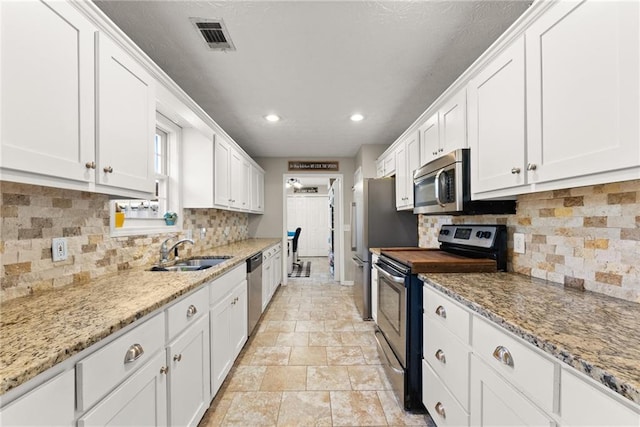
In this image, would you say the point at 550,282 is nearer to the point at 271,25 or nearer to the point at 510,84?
the point at 510,84

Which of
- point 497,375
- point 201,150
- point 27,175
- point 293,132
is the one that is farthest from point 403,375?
point 293,132

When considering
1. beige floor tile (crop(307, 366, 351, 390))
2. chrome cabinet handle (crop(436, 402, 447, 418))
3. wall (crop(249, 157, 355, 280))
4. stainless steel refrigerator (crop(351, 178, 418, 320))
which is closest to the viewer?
chrome cabinet handle (crop(436, 402, 447, 418))

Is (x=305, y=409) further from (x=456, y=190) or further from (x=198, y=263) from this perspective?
(x=456, y=190)

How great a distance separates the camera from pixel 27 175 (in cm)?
91

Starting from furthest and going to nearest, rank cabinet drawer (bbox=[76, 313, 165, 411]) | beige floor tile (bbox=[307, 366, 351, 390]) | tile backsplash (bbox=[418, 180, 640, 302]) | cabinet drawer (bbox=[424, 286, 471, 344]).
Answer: beige floor tile (bbox=[307, 366, 351, 390])
cabinet drawer (bbox=[424, 286, 471, 344])
tile backsplash (bbox=[418, 180, 640, 302])
cabinet drawer (bbox=[76, 313, 165, 411])

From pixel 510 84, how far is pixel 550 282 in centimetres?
106

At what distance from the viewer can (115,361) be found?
909 millimetres

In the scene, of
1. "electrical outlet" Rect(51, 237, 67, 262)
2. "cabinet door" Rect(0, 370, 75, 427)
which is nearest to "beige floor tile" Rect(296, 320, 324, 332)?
"electrical outlet" Rect(51, 237, 67, 262)

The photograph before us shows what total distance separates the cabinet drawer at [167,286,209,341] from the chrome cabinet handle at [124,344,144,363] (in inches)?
8.4

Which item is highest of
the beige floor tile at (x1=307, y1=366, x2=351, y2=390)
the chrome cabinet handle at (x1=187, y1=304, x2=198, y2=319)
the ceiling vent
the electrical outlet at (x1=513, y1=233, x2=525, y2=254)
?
the ceiling vent

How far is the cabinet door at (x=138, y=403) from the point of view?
2.81 feet

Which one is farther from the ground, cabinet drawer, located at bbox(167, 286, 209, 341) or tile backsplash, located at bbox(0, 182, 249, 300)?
tile backsplash, located at bbox(0, 182, 249, 300)

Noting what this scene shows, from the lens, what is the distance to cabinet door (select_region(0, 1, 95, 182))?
860 mm

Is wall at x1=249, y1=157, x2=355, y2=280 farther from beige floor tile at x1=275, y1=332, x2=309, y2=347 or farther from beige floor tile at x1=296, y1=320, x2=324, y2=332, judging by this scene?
beige floor tile at x1=275, y1=332, x2=309, y2=347
